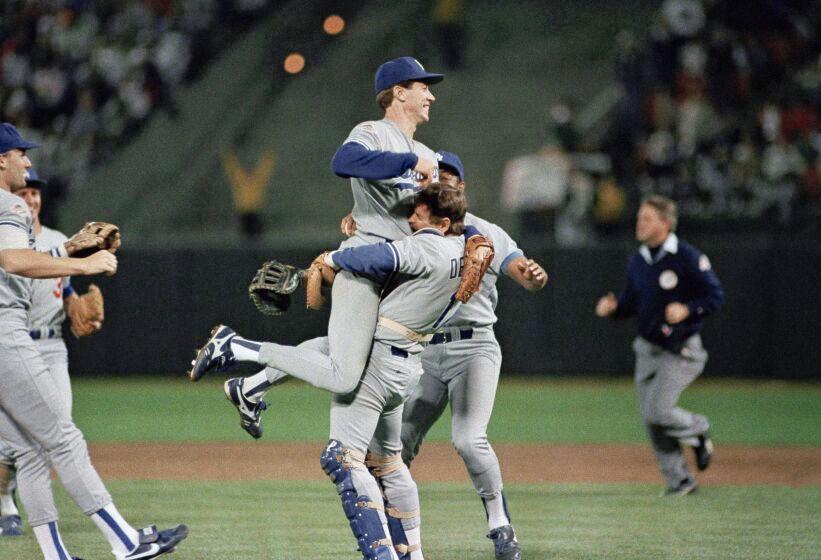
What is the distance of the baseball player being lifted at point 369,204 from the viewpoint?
5.13 metres

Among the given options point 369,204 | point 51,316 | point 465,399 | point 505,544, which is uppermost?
point 369,204

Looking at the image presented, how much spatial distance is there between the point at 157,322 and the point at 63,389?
837 centimetres

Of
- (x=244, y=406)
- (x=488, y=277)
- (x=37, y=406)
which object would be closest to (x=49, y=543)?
(x=37, y=406)

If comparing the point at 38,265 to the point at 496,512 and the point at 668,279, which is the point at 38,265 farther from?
the point at 668,279

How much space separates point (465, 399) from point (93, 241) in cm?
199

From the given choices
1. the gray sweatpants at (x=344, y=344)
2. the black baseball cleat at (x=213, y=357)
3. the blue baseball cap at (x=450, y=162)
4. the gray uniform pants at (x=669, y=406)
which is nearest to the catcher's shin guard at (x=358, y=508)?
the gray sweatpants at (x=344, y=344)

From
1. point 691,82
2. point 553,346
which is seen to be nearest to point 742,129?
point 691,82

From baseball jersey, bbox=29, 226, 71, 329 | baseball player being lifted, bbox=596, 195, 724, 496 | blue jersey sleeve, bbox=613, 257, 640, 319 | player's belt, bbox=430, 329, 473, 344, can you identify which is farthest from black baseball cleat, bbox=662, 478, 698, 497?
baseball jersey, bbox=29, 226, 71, 329

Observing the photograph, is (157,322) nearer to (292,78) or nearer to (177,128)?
(177,128)

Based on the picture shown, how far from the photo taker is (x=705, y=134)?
51.4ft

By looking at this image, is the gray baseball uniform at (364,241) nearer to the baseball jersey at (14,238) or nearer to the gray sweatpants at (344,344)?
the gray sweatpants at (344,344)

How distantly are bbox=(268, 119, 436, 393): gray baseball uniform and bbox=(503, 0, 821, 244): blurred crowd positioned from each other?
9.20m

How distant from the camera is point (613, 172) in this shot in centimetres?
1526

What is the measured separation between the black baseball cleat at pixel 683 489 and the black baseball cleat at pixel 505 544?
253 cm
